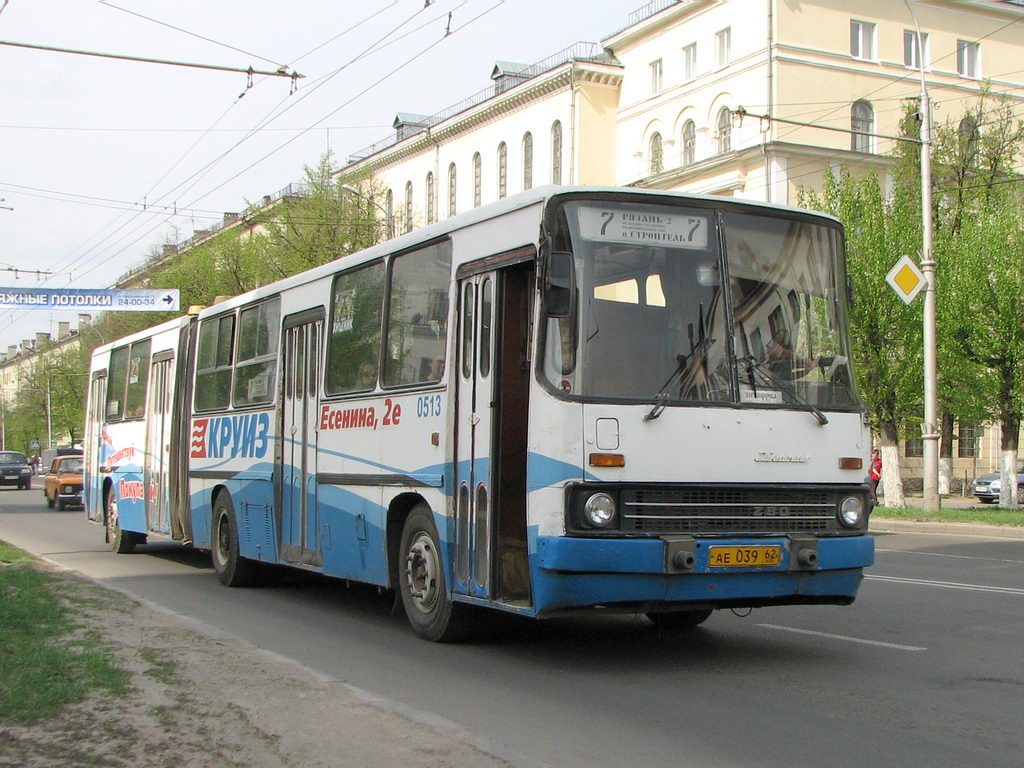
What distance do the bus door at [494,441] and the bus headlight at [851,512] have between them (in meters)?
2.15

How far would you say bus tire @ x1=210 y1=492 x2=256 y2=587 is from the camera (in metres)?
14.3

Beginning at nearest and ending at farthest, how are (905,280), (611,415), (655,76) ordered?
(611,415) → (905,280) → (655,76)

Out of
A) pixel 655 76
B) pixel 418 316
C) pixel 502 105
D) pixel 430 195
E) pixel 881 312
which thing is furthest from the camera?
pixel 430 195

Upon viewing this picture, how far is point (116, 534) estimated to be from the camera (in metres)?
19.5

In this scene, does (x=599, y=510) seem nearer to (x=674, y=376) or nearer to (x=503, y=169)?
(x=674, y=376)

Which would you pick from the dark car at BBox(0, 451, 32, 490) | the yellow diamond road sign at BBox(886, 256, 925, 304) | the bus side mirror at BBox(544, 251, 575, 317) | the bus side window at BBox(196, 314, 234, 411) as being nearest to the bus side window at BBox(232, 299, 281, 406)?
the bus side window at BBox(196, 314, 234, 411)

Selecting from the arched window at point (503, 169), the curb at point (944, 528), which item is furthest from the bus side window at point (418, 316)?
the arched window at point (503, 169)

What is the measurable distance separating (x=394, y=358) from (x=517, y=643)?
2500 millimetres

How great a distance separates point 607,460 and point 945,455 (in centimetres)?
4198

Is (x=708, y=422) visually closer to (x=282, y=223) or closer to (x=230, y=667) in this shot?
(x=230, y=667)

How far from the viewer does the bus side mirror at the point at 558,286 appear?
8156 millimetres

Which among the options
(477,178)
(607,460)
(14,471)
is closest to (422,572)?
(607,460)

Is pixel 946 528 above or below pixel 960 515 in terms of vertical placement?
below

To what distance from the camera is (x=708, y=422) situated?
8367mm
